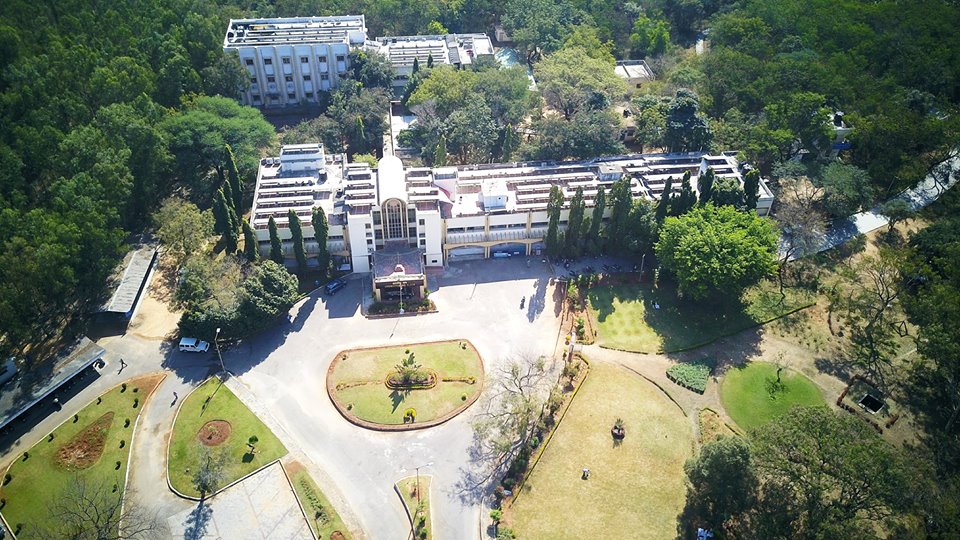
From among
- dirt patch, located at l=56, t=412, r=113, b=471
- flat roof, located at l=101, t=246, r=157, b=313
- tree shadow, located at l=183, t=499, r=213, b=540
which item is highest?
flat roof, located at l=101, t=246, r=157, b=313

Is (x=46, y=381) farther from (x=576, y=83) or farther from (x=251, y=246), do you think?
(x=576, y=83)

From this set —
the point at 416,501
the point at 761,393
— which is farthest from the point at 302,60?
the point at 761,393

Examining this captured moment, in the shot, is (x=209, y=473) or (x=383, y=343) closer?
(x=209, y=473)

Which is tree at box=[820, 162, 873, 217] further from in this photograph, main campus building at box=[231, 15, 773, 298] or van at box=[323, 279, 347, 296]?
van at box=[323, 279, 347, 296]

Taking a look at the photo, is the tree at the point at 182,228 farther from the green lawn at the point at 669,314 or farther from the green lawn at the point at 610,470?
the green lawn at the point at 610,470

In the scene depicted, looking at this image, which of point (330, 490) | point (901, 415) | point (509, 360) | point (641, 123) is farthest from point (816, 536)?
point (641, 123)

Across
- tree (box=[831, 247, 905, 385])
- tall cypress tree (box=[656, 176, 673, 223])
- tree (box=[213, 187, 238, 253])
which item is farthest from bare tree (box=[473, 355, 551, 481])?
tree (box=[213, 187, 238, 253])
